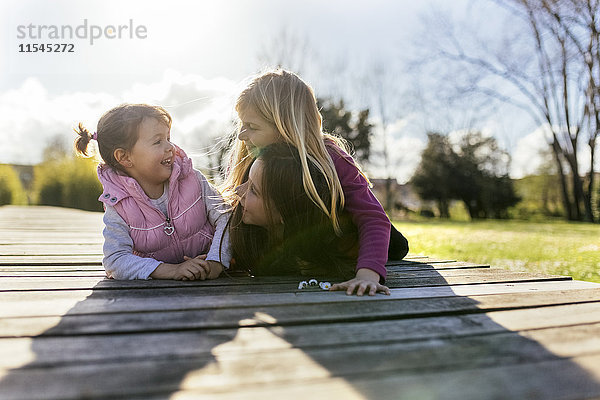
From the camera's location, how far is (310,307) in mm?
1499

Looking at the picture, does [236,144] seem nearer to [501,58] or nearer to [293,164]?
[293,164]

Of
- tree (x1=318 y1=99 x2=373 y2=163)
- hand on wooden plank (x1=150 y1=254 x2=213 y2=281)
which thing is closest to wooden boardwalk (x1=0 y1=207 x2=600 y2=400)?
hand on wooden plank (x1=150 y1=254 x2=213 y2=281)

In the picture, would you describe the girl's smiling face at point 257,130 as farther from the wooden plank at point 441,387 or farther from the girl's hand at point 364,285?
the wooden plank at point 441,387

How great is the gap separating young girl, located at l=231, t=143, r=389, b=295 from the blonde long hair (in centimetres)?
4

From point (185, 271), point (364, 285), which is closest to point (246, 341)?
point (364, 285)

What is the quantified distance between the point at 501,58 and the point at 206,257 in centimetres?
1683

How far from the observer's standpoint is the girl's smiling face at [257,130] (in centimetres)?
233

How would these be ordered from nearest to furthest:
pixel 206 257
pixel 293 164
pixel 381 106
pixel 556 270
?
Result: 1. pixel 293 164
2. pixel 206 257
3. pixel 556 270
4. pixel 381 106

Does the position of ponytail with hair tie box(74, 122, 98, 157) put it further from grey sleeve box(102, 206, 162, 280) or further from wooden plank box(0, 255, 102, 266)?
wooden plank box(0, 255, 102, 266)

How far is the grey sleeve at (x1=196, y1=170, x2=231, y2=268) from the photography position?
7.48ft

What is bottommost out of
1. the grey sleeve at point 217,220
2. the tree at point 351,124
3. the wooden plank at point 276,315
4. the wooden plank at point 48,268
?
the wooden plank at point 276,315

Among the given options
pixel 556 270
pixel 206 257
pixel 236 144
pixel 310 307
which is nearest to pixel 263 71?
pixel 236 144

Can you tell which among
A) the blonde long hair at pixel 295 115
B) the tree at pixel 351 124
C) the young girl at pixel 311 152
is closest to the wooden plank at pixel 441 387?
the young girl at pixel 311 152

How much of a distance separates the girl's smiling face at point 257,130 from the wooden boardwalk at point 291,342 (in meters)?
0.76
